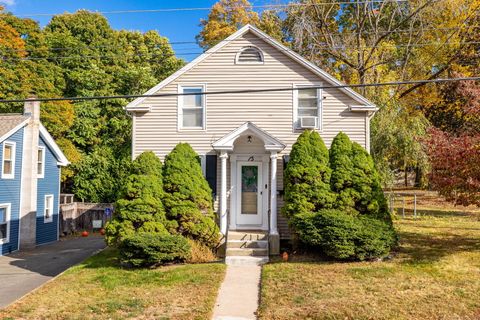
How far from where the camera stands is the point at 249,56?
43.5ft

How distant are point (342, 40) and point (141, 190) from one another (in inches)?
643

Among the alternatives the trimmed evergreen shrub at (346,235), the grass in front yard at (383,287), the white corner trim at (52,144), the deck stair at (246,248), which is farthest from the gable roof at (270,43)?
the white corner trim at (52,144)

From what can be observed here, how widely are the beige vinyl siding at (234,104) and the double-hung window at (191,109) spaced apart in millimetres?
165

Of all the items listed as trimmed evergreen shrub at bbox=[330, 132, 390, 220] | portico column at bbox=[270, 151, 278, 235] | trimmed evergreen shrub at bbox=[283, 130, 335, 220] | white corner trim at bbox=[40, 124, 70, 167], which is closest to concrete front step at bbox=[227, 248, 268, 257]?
portico column at bbox=[270, 151, 278, 235]

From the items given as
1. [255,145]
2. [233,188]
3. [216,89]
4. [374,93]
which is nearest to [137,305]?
[233,188]

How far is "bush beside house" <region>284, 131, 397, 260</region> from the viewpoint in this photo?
1012cm

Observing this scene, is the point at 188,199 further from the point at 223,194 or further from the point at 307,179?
the point at 307,179

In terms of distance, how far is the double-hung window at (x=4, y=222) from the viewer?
1606cm

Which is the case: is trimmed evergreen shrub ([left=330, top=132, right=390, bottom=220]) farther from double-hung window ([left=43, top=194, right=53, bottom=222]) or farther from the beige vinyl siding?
double-hung window ([left=43, top=194, right=53, bottom=222])

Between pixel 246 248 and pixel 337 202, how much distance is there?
2869mm

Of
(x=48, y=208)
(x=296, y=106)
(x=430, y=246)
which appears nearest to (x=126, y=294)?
(x=296, y=106)

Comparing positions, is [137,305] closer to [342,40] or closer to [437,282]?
[437,282]

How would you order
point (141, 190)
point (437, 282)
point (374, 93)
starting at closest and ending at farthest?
point (437, 282) < point (141, 190) < point (374, 93)

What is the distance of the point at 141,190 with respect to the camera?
11.0m
